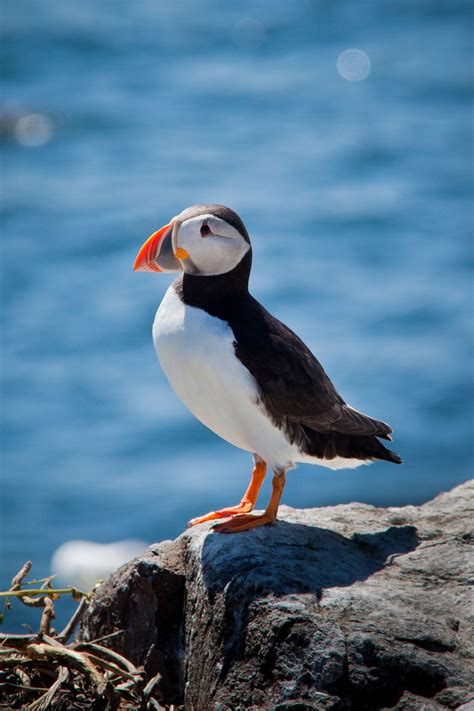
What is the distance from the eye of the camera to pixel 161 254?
572cm

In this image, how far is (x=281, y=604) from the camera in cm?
498

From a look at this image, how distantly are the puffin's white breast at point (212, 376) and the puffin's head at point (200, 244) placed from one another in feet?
0.73

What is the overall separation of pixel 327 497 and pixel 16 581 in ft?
22.2

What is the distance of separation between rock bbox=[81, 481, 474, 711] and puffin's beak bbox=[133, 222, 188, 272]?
1.37 meters

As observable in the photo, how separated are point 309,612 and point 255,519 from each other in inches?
35.6

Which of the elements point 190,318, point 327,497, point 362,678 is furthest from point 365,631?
point 327,497

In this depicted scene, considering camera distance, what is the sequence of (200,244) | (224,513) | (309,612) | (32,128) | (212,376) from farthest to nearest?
(32,128) < (224,513) < (200,244) < (212,376) < (309,612)

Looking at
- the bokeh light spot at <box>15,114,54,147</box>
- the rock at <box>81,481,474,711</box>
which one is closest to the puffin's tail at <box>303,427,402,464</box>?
the rock at <box>81,481,474,711</box>

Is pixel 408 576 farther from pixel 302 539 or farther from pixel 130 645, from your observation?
pixel 130 645

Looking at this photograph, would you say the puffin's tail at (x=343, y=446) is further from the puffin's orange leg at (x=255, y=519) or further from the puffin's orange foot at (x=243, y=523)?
the puffin's orange foot at (x=243, y=523)

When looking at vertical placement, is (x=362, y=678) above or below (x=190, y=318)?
below

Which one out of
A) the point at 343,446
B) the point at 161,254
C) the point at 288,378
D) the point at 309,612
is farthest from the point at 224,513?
the point at 161,254

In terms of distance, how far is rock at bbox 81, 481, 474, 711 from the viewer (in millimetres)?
4754

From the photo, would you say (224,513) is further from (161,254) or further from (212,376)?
(161,254)
